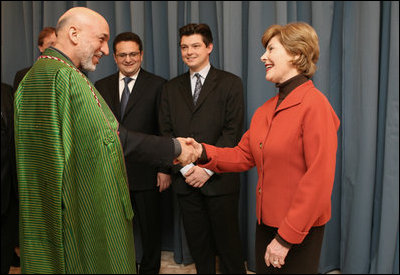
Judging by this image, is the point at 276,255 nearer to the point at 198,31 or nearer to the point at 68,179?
the point at 68,179

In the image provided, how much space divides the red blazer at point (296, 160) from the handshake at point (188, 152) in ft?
1.01

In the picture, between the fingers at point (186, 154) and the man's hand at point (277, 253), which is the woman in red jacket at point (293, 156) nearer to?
the man's hand at point (277, 253)

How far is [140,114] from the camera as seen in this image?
2.55 m

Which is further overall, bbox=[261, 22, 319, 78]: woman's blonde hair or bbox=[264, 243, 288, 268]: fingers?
bbox=[261, 22, 319, 78]: woman's blonde hair

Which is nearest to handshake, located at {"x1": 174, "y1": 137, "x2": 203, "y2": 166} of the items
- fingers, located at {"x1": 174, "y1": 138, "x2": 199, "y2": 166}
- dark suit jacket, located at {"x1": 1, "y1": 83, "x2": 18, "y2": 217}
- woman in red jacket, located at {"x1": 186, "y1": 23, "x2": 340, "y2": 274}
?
fingers, located at {"x1": 174, "y1": 138, "x2": 199, "y2": 166}

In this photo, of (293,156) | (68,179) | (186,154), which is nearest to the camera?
(68,179)

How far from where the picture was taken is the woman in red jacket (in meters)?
1.39

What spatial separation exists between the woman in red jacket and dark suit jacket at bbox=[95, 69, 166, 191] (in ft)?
3.53

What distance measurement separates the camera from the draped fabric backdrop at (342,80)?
2.40m

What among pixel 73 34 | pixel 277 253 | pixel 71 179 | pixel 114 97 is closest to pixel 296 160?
pixel 277 253

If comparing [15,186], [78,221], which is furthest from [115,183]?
[15,186]

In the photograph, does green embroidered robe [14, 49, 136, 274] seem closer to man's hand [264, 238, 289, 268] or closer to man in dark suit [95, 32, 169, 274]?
man's hand [264, 238, 289, 268]

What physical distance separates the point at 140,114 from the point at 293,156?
1.36 metres

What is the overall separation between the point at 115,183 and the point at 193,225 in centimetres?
118
